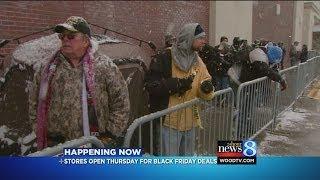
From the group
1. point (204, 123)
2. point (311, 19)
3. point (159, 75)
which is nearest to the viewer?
point (159, 75)

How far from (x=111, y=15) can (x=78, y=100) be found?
511cm

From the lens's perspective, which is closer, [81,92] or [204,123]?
[81,92]

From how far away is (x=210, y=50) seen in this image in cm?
704

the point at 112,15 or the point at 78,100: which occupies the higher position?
the point at 112,15

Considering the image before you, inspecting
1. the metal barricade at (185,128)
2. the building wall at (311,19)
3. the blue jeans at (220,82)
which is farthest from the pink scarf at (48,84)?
the blue jeans at (220,82)

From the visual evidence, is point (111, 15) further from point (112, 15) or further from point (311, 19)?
point (311, 19)

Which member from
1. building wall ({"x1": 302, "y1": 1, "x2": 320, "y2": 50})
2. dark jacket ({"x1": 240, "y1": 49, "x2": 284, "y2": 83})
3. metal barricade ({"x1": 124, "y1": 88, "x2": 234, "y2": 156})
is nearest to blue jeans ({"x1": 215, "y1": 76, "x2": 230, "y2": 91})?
building wall ({"x1": 302, "y1": 1, "x2": 320, "y2": 50})

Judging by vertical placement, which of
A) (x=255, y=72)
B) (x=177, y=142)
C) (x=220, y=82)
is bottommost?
(x=220, y=82)

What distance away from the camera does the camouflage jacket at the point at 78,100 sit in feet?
8.59

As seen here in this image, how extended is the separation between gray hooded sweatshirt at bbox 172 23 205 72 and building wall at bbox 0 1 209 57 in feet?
9.53

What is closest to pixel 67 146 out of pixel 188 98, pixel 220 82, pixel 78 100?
pixel 78 100

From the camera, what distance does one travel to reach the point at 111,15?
7.54m

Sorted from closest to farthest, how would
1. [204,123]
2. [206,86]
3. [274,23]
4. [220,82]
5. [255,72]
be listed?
1. [206,86]
2. [204,123]
3. [255,72]
4. [220,82]
5. [274,23]

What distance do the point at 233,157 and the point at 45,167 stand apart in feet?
3.47
